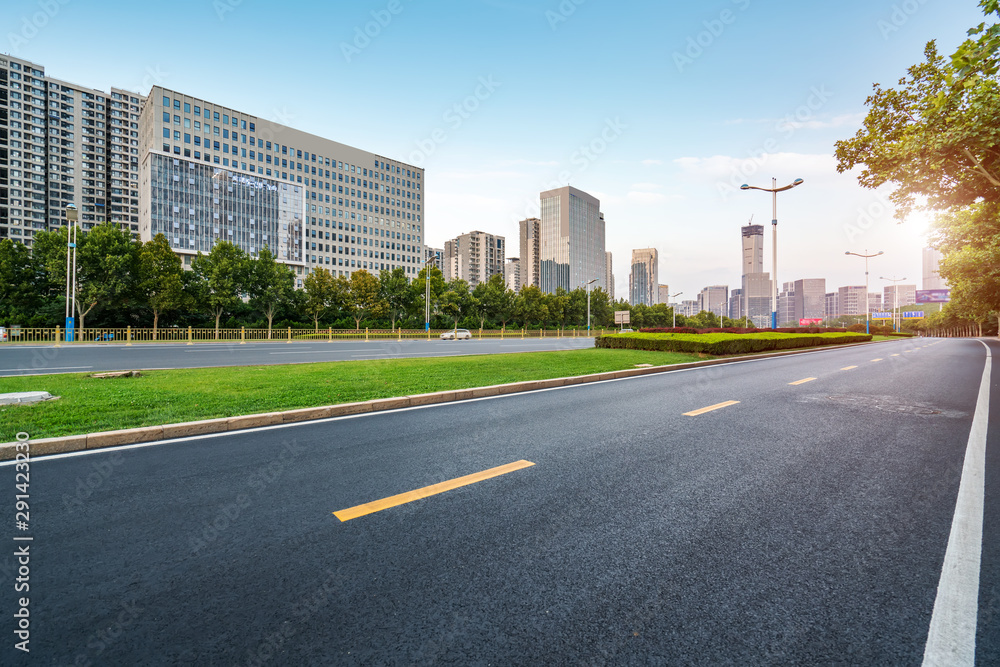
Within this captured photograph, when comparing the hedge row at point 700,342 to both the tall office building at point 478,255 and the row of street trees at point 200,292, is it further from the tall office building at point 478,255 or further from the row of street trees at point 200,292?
the tall office building at point 478,255

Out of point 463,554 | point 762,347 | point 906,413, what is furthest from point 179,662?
point 762,347

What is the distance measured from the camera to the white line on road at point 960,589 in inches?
78.9

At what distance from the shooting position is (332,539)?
9.82 feet

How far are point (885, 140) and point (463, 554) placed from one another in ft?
41.8

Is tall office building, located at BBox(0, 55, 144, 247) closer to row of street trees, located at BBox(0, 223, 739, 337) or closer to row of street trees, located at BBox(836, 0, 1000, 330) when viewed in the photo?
row of street trees, located at BBox(0, 223, 739, 337)

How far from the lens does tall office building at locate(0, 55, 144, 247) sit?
3639 inches

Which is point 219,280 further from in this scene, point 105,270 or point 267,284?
point 105,270

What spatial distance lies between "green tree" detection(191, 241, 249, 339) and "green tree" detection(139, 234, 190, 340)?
67.6 inches

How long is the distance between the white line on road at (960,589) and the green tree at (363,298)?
2008 inches

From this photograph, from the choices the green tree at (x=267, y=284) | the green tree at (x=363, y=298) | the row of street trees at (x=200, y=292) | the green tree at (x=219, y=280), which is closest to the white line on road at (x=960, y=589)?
the row of street trees at (x=200, y=292)

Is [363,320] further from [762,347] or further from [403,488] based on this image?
[403,488]

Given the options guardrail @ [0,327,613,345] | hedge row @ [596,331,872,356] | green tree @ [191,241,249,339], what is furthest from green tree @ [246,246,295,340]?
hedge row @ [596,331,872,356]

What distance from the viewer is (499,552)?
2820 millimetres

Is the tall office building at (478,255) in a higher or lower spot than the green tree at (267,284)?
higher
